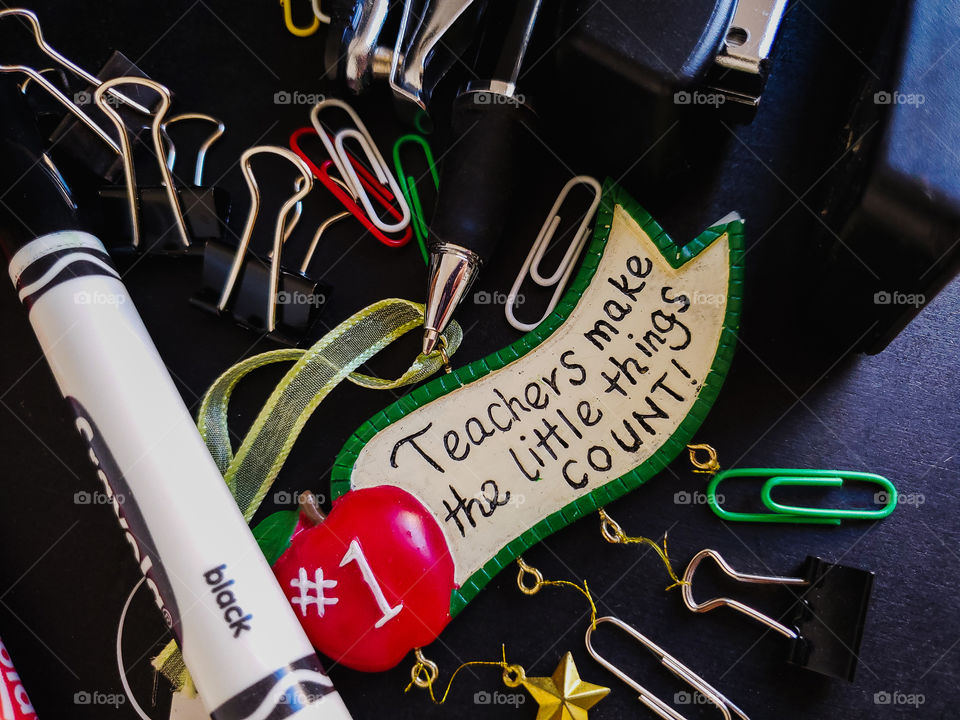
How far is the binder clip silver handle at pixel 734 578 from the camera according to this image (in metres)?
0.62

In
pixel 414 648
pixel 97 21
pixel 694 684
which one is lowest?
pixel 694 684

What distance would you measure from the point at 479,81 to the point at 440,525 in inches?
13.7

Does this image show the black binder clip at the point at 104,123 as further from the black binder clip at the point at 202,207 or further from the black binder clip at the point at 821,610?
the black binder clip at the point at 821,610

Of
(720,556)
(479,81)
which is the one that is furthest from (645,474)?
(479,81)

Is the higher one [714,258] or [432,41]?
[432,41]

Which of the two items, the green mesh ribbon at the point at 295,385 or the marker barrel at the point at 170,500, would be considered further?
the green mesh ribbon at the point at 295,385

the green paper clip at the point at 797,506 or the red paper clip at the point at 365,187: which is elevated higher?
the red paper clip at the point at 365,187

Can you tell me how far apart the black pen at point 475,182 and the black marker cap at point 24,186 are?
0.92 feet

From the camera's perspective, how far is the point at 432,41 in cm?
65

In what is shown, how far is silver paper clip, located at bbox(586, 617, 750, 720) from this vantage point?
613 millimetres

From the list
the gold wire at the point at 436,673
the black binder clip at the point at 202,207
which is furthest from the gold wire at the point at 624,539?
the black binder clip at the point at 202,207

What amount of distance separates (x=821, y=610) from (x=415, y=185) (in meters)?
0.48

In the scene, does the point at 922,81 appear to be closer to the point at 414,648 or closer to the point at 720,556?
the point at 720,556

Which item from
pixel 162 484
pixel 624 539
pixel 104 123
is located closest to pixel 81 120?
pixel 104 123
